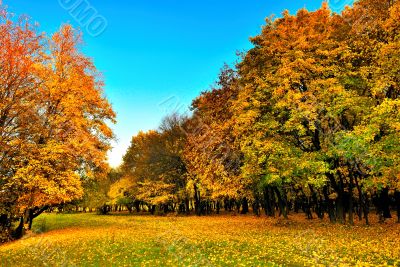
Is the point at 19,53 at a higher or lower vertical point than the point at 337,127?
higher

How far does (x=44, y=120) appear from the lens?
24.5 m

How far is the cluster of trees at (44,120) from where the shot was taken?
18484 millimetres

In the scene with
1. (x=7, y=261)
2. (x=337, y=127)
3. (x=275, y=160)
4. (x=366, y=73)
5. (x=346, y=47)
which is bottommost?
(x=7, y=261)

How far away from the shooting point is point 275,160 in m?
25.3

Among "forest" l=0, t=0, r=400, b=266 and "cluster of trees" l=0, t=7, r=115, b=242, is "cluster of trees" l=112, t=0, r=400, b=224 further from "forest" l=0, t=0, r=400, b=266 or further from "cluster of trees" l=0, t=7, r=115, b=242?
"cluster of trees" l=0, t=7, r=115, b=242

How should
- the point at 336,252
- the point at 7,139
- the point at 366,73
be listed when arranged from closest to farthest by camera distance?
the point at 336,252 → the point at 7,139 → the point at 366,73

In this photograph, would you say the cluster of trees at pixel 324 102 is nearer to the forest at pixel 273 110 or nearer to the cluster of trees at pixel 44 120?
the forest at pixel 273 110

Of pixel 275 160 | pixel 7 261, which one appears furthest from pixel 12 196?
pixel 275 160

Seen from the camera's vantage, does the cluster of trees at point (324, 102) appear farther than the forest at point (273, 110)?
Yes

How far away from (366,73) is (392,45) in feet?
9.97

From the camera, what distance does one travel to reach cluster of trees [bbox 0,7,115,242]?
1848cm

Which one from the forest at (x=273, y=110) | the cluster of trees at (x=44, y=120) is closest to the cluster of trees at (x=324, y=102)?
the forest at (x=273, y=110)

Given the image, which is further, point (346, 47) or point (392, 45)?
point (346, 47)

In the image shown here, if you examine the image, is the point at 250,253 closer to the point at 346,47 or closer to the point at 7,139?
the point at 7,139
